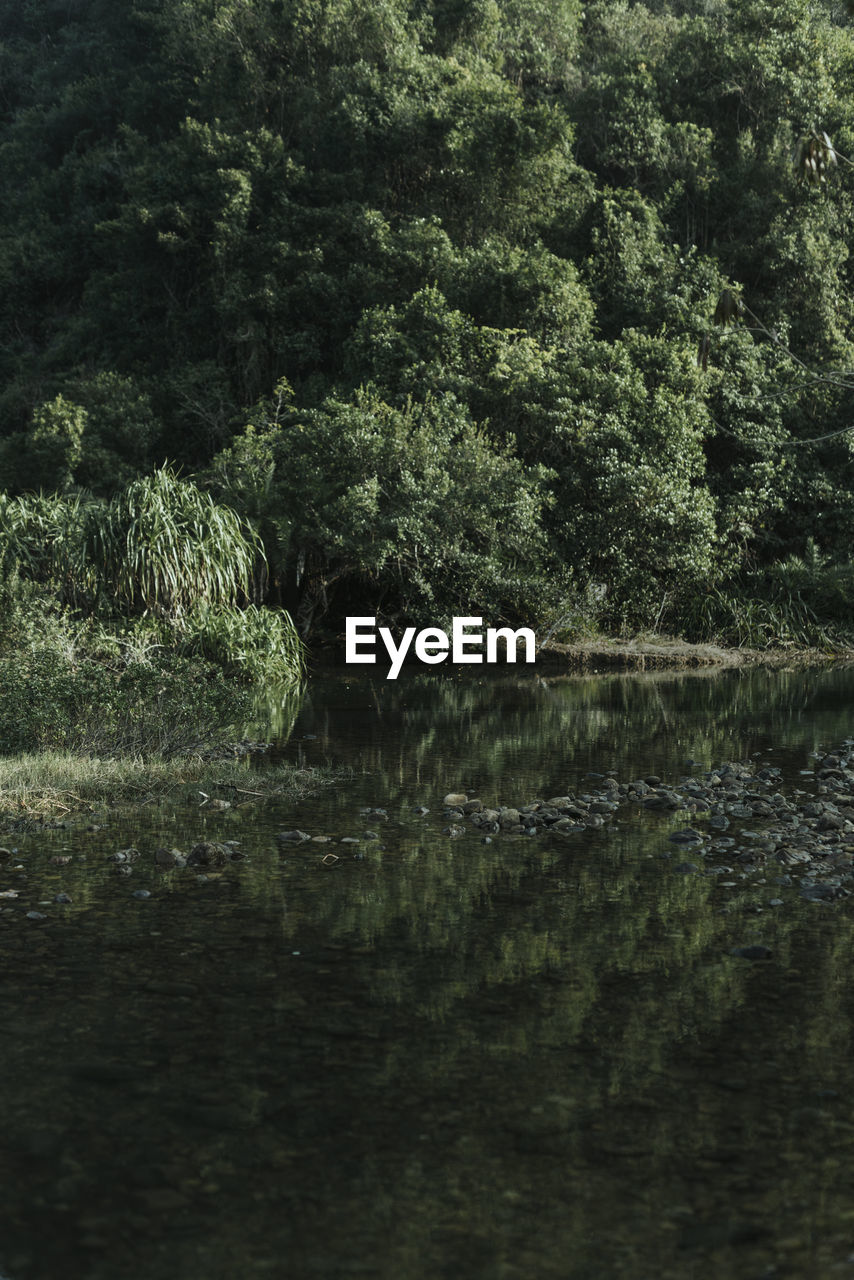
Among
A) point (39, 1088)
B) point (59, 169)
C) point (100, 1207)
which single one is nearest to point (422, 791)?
point (39, 1088)

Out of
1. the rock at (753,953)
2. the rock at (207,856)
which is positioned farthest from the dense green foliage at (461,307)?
the rock at (753,953)

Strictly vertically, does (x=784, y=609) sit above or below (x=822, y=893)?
above

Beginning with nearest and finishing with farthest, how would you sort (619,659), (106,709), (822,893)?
(822,893), (106,709), (619,659)

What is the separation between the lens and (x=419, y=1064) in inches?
195

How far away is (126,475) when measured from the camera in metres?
28.3

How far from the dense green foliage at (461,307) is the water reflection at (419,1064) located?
36.2 ft

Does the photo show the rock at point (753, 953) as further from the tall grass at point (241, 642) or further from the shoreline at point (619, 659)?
the shoreline at point (619, 659)

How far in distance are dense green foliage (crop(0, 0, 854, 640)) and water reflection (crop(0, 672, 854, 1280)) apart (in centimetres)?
1102

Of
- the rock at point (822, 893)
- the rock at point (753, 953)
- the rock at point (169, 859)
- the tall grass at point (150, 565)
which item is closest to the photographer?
the rock at point (753, 953)

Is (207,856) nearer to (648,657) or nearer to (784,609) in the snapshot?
(648,657)

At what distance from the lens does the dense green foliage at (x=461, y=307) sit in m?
23.5

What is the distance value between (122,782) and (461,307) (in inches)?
829

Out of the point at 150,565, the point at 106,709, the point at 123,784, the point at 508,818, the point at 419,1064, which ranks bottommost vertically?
the point at 419,1064

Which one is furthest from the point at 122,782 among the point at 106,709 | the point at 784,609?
the point at 784,609
